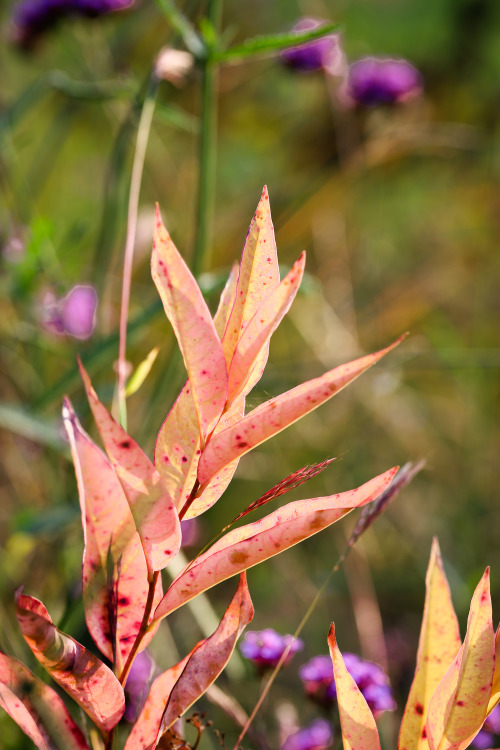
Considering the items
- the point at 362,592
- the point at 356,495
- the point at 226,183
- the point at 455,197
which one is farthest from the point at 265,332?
the point at 455,197

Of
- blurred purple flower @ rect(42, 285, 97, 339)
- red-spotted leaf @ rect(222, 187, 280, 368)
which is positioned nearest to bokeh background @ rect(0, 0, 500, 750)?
blurred purple flower @ rect(42, 285, 97, 339)

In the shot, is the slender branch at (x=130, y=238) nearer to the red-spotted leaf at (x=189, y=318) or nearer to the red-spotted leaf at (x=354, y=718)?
the red-spotted leaf at (x=189, y=318)

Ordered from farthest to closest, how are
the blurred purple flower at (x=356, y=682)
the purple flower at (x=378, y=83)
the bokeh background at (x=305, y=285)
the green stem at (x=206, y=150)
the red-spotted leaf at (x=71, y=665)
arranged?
the purple flower at (x=378, y=83) < the bokeh background at (x=305, y=285) < the green stem at (x=206, y=150) < the blurred purple flower at (x=356, y=682) < the red-spotted leaf at (x=71, y=665)

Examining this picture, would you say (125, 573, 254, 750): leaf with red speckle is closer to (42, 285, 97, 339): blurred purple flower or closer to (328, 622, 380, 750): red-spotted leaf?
(328, 622, 380, 750): red-spotted leaf

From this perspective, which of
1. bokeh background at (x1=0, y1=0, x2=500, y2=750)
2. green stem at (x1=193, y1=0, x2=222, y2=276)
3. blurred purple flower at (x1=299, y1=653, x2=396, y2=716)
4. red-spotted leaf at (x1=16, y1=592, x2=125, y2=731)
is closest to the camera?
red-spotted leaf at (x1=16, y1=592, x2=125, y2=731)

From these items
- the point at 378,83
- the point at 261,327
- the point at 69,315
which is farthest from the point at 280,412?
the point at 378,83

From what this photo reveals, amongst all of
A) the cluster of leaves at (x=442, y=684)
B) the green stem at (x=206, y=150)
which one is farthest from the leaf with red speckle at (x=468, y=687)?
the green stem at (x=206, y=150)

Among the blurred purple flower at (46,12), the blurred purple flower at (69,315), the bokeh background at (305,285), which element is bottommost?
the bokeh background at (305,285)
